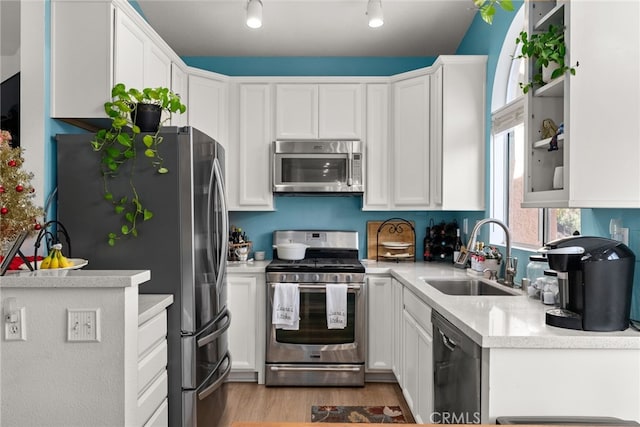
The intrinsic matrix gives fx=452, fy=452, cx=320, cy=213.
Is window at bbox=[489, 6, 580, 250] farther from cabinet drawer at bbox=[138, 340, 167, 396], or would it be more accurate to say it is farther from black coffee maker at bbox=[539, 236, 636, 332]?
cabinet drawer at bbox=[138, 340, 167, 396]

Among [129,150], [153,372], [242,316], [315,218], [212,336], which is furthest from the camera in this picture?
[315,218]

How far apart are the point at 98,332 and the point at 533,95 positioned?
2.03 metres

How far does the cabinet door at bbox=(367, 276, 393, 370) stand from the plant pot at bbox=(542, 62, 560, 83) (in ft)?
6.25

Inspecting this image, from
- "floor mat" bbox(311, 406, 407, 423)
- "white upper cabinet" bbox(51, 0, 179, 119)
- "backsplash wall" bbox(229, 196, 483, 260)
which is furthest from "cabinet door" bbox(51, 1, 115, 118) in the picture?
"floor mat" bbox(311, 406, 407, 423)

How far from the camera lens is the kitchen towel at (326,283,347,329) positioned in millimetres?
3344

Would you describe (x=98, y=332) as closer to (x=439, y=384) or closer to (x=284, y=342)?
(x=439, y=384)

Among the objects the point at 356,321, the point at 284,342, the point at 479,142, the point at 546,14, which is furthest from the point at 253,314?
the point at 546,14

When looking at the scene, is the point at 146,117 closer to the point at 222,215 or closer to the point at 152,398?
the point at 222,215

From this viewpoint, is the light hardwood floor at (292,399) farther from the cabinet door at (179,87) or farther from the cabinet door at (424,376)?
the cabinet door at (179,87)

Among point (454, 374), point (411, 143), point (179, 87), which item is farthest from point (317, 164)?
point (454, 374)

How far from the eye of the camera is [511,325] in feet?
5.52

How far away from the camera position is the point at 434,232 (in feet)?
13.0

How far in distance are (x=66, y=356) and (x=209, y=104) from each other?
8.08 ft

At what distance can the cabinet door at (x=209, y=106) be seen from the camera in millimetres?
3605
